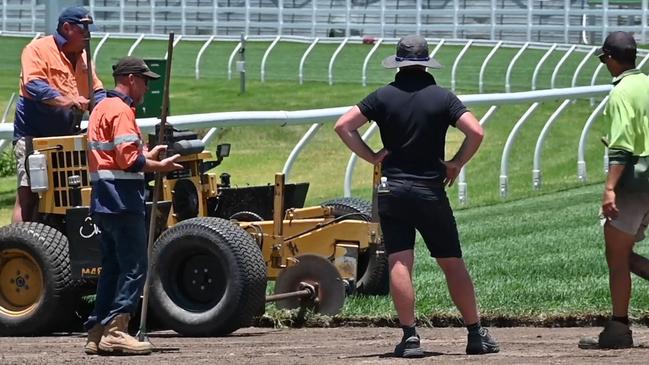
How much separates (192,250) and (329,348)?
1.30 metres

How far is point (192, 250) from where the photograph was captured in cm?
980

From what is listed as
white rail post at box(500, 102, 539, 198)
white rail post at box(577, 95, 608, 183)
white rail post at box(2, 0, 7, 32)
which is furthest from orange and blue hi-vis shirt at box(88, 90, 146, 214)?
white rail post at box(2, 0, 7, 32)

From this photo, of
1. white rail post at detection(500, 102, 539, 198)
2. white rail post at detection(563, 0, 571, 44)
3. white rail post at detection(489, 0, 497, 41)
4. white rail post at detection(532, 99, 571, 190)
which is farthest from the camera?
white rail post at detection(489, 0, 497, 41)

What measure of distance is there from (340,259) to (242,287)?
1.25 meters

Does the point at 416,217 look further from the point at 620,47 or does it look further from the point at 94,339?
the point at 94,339

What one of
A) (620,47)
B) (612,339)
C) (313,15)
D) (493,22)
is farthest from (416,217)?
(313,15)

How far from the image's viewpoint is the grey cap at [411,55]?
8.36 meters

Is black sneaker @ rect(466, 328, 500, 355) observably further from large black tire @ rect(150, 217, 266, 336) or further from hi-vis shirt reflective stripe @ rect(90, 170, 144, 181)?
hi-vis shirt reflective stripe @ rect(90, 170, 144, 181)

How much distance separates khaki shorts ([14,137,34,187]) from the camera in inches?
408

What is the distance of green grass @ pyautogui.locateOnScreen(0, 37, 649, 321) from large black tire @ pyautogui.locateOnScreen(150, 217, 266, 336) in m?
0.96

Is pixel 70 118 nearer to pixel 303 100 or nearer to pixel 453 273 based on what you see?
pixel 453 273

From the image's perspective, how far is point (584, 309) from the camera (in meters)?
10.2

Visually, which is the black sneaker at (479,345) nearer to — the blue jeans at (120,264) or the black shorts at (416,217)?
the black shorts at (416,217)

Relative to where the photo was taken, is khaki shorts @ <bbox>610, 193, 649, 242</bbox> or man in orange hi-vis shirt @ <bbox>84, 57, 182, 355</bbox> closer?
khaki shorts @ <bbox>610, 193, 649, 242</bbox>
